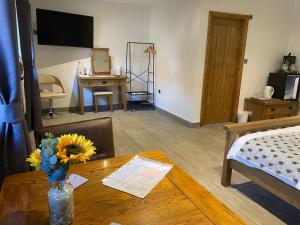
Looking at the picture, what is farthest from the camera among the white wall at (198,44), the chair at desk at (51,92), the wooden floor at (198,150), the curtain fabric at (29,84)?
the chair at desk at (51,92)

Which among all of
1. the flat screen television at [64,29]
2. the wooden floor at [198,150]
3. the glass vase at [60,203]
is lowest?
the wooden floor at [198,150]

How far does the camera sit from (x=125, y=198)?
1.00 m

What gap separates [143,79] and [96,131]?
14.8 ft

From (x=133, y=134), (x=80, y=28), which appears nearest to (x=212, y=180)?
(x=133, y=134)

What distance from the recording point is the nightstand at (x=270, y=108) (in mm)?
4273

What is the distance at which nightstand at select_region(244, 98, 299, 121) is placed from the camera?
427 cm

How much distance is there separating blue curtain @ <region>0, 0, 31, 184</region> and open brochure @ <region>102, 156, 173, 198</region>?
2.14 ft

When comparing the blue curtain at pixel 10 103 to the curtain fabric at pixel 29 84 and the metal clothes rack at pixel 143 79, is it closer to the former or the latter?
the curtain fabric at pixel 29 84

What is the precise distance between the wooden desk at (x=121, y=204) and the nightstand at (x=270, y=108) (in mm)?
3649

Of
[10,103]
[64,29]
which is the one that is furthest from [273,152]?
[64,29]

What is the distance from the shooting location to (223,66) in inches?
173

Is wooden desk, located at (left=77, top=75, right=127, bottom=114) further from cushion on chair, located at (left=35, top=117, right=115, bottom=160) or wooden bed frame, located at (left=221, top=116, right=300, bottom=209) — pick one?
cushion on chair, located at (left=35, top=117, right=115, bottom=160)

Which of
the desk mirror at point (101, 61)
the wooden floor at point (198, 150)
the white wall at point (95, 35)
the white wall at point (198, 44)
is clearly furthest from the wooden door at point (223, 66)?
the desk mirror at point (101, 61)

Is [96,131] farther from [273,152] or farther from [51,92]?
[51,92]
